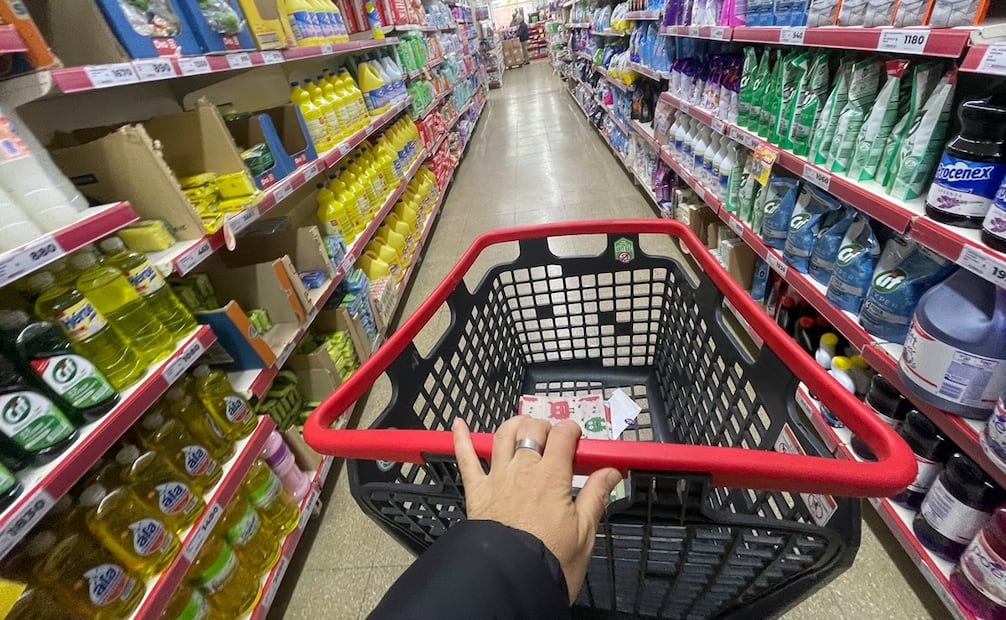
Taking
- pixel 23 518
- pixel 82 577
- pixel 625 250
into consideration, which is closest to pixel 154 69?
pixel 23 518

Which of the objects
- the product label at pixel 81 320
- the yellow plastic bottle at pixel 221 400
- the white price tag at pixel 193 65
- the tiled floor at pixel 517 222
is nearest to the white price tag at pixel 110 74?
the white price tag at pixel 193 65

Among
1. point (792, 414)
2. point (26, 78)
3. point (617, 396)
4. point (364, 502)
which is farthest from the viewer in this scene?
point (617, 396)

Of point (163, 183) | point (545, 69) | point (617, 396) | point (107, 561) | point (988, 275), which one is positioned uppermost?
point (163, 183)

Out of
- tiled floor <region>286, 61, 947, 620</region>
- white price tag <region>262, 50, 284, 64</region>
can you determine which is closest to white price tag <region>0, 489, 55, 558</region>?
tiled floor <region>286, 61, 947, 620</region>

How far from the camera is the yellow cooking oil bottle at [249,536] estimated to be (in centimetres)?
122

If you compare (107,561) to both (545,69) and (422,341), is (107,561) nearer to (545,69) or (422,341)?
(422,341)

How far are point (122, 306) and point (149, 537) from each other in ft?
1.56

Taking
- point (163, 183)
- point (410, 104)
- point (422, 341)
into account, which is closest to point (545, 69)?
point (410, 104)

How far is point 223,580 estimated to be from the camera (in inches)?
45.6

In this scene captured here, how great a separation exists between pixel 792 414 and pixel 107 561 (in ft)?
4.20

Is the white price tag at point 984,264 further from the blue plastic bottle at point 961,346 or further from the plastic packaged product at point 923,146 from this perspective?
the plastic packaged product at point 923,146

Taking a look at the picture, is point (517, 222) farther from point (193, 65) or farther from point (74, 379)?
point (74, 379)

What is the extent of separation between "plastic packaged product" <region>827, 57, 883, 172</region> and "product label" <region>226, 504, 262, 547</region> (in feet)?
5.96

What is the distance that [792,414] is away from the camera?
2.42ft
